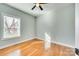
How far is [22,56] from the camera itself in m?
1.35

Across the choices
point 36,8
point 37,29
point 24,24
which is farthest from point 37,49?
point 36,8

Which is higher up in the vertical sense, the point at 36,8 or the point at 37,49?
the point at 36,8

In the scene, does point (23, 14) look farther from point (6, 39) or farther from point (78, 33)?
point (78, 33)

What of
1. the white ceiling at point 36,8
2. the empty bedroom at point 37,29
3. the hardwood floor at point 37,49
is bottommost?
the hardwood floor at point 37,49

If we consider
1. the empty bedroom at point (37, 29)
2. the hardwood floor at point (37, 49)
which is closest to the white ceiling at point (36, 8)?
the empty bedroom at point (37, 29)

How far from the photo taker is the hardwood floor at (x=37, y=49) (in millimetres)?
1370

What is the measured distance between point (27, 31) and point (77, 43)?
85 cm

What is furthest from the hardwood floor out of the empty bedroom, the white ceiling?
the white ceiling

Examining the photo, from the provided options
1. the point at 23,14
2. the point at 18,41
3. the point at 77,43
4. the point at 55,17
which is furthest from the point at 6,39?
the point at 77,43

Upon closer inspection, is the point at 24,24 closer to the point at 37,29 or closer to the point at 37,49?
the point at 37,29

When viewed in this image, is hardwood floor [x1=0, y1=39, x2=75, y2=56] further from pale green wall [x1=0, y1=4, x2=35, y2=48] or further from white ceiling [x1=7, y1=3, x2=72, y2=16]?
white ceiling [x1=7, y1=3, x2=72, y2=16]

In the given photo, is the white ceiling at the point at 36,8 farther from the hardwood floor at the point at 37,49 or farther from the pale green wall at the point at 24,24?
the hardwood floor at the point at 37,49

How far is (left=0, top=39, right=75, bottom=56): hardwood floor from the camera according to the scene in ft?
4.49

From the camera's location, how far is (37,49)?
4.79ft
